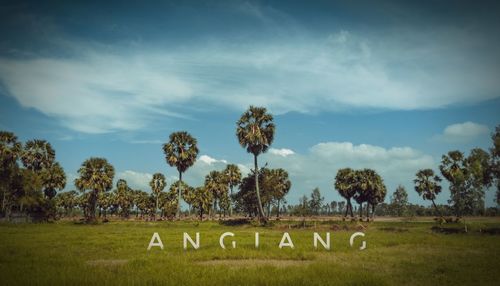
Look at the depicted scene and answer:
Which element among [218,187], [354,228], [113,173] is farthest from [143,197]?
[354,228]

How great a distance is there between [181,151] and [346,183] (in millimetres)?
38706

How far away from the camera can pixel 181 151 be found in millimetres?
70062

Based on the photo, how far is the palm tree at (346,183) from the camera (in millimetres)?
83375

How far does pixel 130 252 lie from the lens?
77.2 ft

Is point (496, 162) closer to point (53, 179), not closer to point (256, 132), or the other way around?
point (256, 132)

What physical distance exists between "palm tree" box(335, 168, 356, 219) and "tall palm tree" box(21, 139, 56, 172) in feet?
201

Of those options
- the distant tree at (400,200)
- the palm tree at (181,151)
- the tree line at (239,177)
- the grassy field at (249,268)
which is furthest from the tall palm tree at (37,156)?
the distant tree at (400,200)

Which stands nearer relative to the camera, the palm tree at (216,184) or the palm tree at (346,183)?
the palm tree at (346,183)

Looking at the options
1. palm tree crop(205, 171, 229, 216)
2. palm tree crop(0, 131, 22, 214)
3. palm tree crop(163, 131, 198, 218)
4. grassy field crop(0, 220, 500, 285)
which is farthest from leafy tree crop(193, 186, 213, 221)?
→ grassy field crop(0, 220, 500, 285)

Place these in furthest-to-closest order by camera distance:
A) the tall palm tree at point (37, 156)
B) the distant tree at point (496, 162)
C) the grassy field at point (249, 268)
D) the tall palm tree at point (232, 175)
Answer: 1. the tall palm tree at point (232, 175)
2. the tall palm tree at point (37, 156)
3. the distant tree at point (496, 162)
4. the grassy field at point (249, 268)

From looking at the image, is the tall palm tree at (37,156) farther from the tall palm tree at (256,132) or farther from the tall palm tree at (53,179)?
the tall palm tree at (256,132)

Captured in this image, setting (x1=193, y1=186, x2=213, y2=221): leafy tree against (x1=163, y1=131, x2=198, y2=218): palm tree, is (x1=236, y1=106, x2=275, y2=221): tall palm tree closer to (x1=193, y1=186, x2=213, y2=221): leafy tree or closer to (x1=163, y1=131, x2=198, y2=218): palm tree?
(x1=163, y1=131, x2=198, y2=218): palm tree

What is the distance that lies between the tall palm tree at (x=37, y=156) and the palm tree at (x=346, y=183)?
201ft

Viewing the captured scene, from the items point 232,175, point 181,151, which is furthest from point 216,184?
point 181,151
